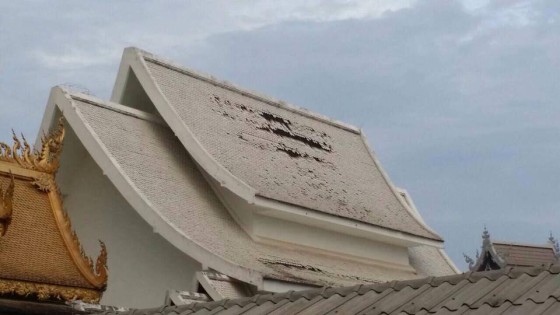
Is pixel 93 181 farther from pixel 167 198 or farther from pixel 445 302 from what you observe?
pixel 445 302

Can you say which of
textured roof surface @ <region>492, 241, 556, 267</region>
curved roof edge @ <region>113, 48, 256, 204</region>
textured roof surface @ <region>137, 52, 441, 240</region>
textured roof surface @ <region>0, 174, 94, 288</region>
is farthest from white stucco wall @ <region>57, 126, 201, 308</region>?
textured roof surface @ <region>492, 241, 556, 267</region>

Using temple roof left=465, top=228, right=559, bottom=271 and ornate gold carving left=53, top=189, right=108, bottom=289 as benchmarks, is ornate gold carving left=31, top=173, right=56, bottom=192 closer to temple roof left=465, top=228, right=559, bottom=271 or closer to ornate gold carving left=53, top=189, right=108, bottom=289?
ornate gold carving left=53, top=189, right=108, bottom=289

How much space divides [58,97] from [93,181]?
1555 mm

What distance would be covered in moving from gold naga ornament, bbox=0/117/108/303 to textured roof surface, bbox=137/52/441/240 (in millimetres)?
4023

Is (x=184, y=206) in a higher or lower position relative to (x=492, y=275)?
higher

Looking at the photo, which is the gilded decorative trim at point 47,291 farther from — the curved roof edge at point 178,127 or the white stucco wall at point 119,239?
the curved roof edge at point 178,127

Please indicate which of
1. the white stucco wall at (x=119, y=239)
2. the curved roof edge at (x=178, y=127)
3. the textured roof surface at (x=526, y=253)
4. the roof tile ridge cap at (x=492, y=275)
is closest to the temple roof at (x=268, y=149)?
the curved roof edge at (x=178, y=127)

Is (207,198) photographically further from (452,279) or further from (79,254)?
(452,279)

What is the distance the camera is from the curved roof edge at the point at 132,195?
10.7m

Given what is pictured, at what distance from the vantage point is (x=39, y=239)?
8.18 m

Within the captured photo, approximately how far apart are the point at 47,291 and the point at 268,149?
6.98 metres

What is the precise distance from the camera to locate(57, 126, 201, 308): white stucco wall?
11.8 m

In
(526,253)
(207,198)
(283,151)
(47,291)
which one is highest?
(283,151)

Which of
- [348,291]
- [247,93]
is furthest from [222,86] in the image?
[348,291]
